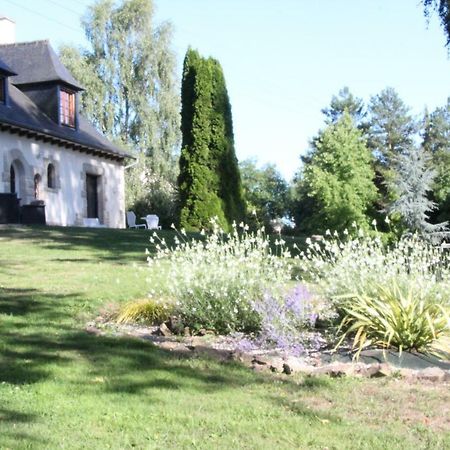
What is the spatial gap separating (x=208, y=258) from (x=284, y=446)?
339 cm

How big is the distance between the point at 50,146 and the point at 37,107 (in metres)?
1.87

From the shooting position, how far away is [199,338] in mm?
6023

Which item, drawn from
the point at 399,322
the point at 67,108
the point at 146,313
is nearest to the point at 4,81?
the point at 67,108

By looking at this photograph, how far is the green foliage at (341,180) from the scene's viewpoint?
42.6 m

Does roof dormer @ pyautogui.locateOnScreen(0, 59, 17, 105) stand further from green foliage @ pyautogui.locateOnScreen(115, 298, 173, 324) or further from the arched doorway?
green foliage @ pyautogui.locateOnScreen(115, 298, 173, 324)

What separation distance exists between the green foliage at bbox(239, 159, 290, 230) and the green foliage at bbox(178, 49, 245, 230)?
34.7 meters

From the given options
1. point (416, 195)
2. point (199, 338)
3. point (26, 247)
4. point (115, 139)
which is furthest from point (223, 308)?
point (416, 195)

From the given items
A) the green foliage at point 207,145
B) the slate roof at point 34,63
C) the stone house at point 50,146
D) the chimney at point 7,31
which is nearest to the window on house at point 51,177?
the stone house at point 50,146

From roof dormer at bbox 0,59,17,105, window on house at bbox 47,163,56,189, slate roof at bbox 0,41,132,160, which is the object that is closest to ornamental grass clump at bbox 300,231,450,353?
slate roof at bbox 0,41,132,160

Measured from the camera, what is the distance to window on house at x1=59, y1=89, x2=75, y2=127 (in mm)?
25016

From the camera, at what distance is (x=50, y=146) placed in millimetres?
23984

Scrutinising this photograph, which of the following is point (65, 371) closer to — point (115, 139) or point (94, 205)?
point (94, 205)

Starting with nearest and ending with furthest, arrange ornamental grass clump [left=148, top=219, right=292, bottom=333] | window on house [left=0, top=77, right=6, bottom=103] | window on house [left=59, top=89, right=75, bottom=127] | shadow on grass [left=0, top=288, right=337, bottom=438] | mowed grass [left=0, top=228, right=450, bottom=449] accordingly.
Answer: mowed grass [left=0, top=228, right=450, bottom=449] → shadow on grass [left=0, top=288, right=337, bottom=438] → ornamental grass clump [left=148, top=219, right=292, bottom=333] → window on house [left=0, top=77, right=6, bottom=103] → window on house [left=59, top=89, right=75, bottom=127]

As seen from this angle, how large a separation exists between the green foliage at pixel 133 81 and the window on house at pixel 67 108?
973 cm
